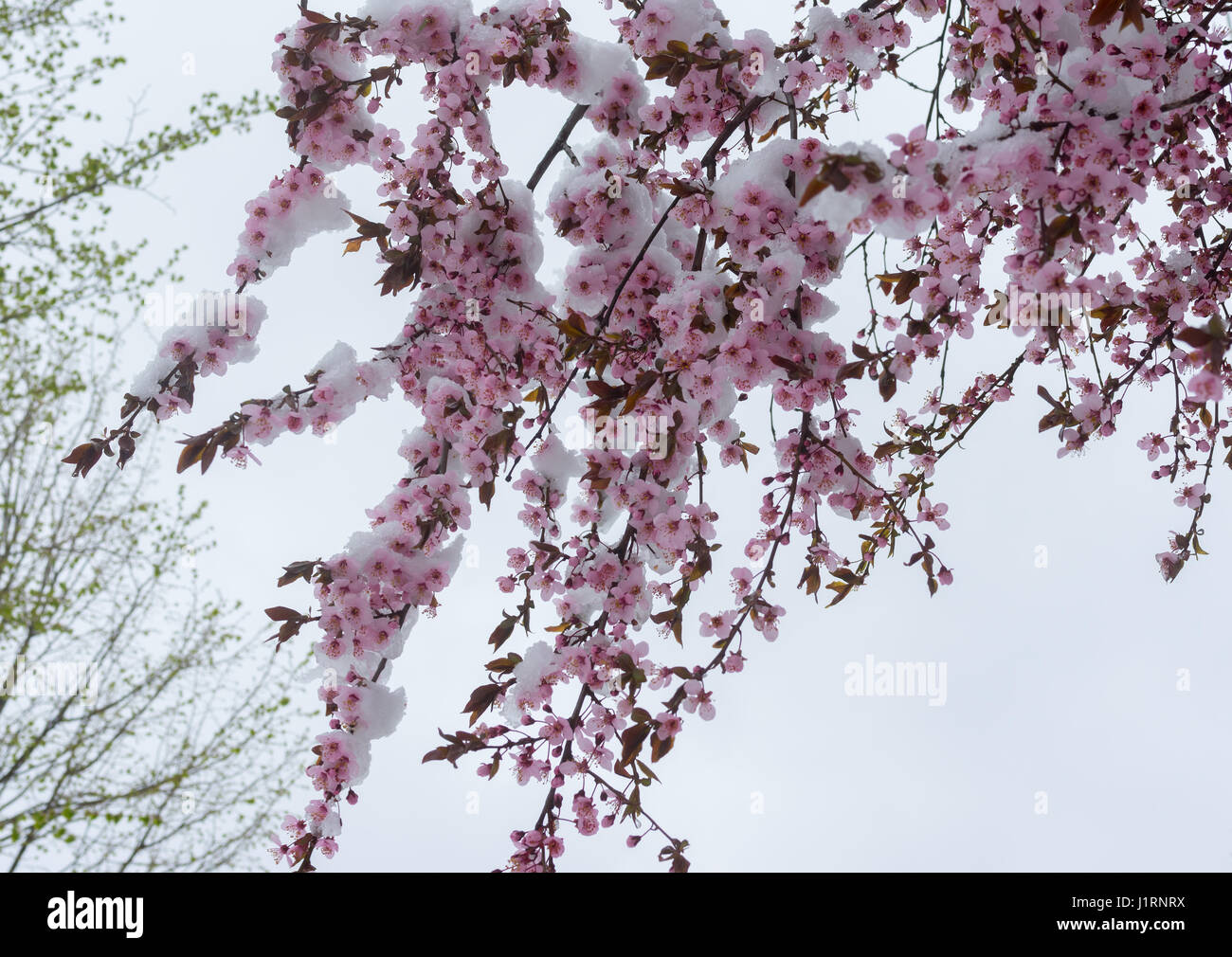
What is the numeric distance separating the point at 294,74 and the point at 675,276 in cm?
86

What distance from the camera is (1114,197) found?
1.16m

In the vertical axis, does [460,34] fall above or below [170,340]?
above

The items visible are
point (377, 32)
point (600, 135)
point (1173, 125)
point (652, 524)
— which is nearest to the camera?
point (1173, 125)

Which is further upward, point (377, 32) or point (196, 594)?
point (377, 32)

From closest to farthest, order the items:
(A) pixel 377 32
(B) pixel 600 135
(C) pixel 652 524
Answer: (C) pixel 652 524 → (A) pixel 377 32 → (B) pixel 600 135

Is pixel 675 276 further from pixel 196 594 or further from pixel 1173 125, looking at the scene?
pixel 196 594

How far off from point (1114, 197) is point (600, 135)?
1051mm

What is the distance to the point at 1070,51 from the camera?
1393 millimetres

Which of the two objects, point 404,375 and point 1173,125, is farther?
point 404,375

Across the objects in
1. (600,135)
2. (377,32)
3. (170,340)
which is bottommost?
(170,340)

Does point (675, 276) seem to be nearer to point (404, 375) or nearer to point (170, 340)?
point (404, 375)

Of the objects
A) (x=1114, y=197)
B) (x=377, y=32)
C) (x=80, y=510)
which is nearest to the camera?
(x=1114, y=197)
